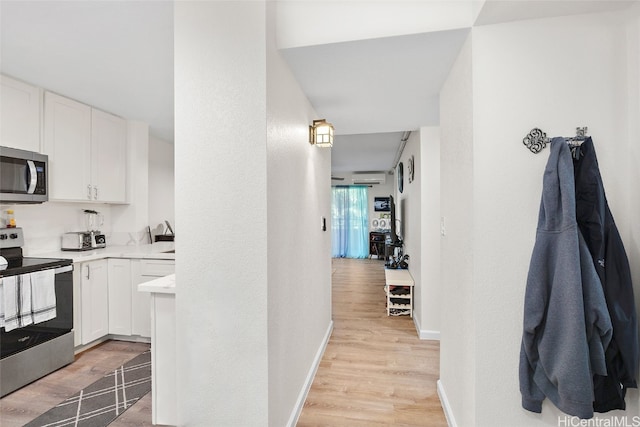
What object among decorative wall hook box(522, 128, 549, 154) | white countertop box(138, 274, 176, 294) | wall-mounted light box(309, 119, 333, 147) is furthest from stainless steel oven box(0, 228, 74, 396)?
decorative wall hook box(522, 128, 549, 154)

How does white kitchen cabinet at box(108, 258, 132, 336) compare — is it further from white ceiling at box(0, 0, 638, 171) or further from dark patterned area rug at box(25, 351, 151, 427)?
white ceiling at box(0, 0, 638, 171)

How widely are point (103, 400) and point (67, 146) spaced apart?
90.3 inches

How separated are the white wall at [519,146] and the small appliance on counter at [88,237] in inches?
140

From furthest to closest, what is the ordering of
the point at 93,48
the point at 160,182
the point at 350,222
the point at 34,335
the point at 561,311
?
the point at 350,222 < the point at 160,182 < the point at 34,335 < the point at 93,48 < the point at 561,311

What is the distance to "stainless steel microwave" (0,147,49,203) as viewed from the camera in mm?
2334

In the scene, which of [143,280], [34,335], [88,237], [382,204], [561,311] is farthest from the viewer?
[382,204]

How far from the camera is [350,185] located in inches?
348

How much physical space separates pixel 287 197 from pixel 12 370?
2.40 m

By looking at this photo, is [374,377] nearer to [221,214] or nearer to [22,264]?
[221,214]

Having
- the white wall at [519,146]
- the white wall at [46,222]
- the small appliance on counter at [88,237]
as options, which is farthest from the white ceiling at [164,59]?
the small appliance on counter at [88,237]

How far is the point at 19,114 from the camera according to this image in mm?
2498

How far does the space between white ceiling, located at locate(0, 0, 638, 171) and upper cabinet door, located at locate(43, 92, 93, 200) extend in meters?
0.15

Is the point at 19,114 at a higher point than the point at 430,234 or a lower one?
higher

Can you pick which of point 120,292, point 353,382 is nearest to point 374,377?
point 353,382
